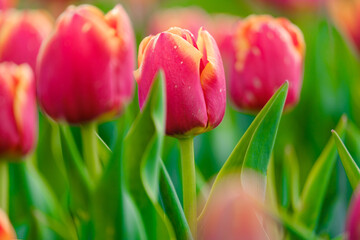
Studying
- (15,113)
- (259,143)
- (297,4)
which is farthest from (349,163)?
(297,4)

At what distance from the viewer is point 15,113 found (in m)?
0.61

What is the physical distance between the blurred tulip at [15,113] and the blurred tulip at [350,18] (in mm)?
506

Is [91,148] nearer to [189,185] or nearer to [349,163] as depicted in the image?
[189,185]

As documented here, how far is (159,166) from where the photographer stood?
1.67 feet

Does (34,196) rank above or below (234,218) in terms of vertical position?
below

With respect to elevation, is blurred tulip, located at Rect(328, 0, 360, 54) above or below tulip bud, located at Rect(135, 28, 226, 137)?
below

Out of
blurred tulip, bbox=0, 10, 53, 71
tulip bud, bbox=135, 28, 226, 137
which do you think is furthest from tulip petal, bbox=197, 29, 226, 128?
blurred tulip, bbox=0, 10, 53, 71

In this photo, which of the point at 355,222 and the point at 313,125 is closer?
the point at 355,222

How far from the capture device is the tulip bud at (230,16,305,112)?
0.65m

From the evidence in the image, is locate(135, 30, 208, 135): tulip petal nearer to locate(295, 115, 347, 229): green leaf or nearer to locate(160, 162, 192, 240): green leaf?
locate(160, 162, 192, 240): green leaf

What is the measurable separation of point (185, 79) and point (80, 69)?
123 mm

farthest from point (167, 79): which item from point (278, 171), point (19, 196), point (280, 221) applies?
point (278, 171)

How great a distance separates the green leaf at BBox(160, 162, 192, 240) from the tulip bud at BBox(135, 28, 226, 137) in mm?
39

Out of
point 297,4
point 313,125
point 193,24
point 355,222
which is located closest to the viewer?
point 355,222
